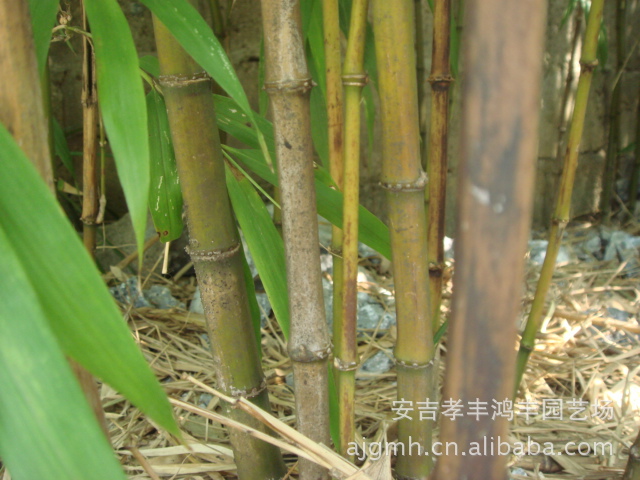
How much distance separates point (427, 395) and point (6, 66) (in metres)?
0.45

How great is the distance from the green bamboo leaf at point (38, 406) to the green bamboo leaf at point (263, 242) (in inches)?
10.2

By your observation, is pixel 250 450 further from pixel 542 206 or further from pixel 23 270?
pixel 542 206

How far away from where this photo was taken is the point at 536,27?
0.24 metres

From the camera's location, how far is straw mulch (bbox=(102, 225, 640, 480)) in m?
0.75

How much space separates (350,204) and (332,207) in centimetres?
8

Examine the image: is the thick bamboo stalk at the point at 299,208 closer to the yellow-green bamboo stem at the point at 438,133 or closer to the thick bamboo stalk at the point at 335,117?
the thick bamboo stalk at the point at 335,117

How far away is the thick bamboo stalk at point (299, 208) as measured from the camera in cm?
43

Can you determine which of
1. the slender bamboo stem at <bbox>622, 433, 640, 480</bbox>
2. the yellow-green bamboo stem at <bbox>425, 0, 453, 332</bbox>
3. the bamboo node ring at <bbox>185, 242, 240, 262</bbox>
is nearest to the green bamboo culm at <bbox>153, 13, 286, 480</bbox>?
the bamboo node ring at <bbox>185, 242, 240, 262</bbox>

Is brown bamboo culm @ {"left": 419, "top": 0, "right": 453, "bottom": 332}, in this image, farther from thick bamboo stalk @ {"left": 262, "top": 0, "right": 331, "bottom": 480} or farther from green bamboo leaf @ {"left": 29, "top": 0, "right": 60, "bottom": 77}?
green bamboo leaf @ {"left": 29, "top": 0, "right": 60, "bottom": 77}

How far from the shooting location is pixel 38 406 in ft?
0.94

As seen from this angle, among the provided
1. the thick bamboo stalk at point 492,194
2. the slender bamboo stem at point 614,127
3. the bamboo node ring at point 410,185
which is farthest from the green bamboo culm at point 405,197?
the slender bamboo stem at point 614,127

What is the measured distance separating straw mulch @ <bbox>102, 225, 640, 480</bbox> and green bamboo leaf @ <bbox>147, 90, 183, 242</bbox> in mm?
149

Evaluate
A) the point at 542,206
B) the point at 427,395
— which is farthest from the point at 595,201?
the point at 427,395

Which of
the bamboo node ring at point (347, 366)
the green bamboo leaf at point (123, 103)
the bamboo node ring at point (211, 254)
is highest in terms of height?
the green bamboo leaf at point (123, 103)
